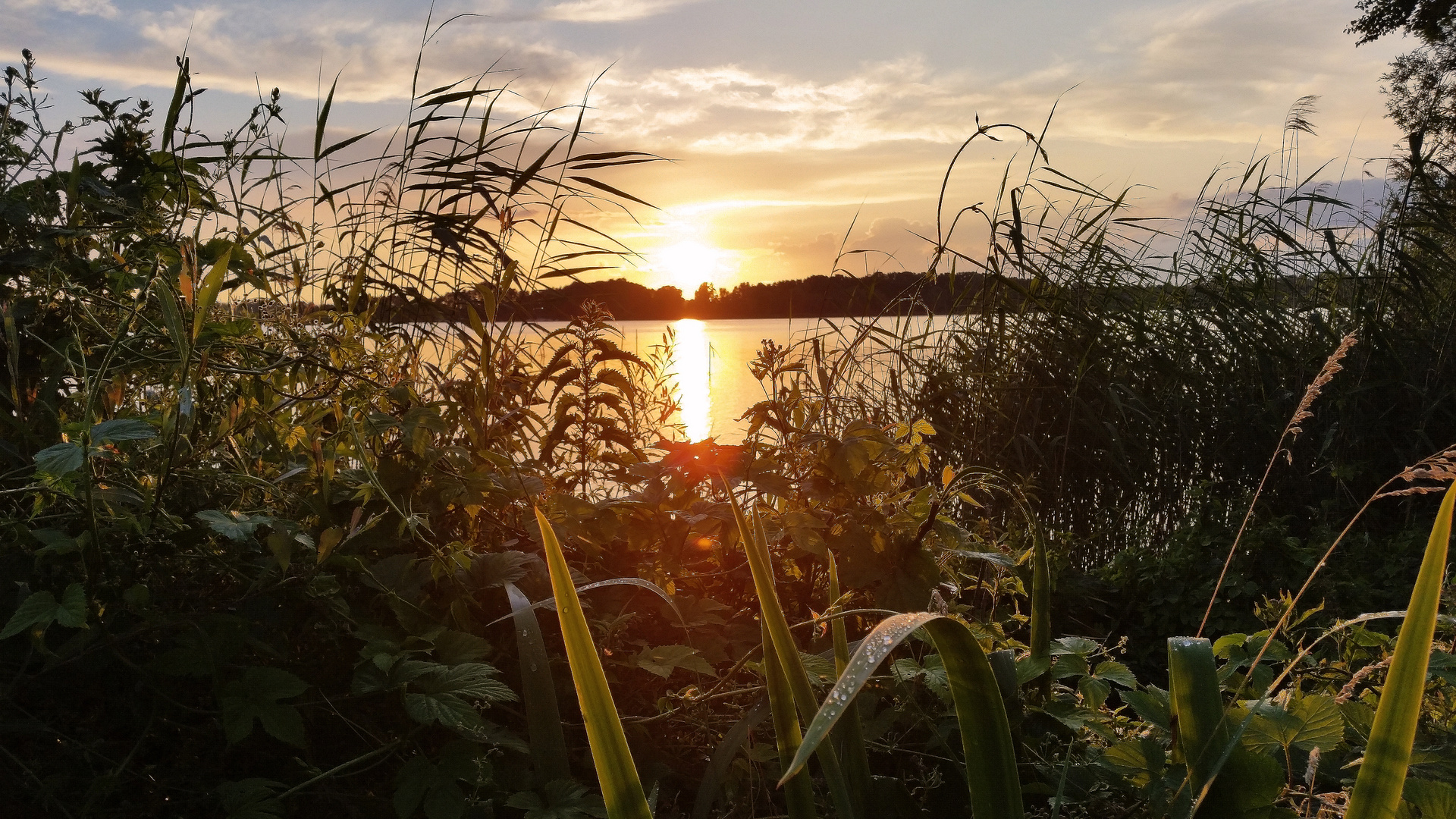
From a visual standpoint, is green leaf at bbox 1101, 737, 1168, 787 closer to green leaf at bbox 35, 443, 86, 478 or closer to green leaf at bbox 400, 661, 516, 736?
green leaf at bbox 400, 661, 516, 736

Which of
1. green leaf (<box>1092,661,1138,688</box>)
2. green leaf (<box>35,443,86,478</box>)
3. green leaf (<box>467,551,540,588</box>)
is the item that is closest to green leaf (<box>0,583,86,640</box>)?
green leaf (<box>35,443,86,478</box>)

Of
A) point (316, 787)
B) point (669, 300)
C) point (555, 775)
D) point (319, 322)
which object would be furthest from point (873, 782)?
point (669, 300)

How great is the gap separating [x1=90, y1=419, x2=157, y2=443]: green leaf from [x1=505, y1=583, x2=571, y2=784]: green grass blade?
48 centimetres

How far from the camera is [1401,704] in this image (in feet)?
2.96

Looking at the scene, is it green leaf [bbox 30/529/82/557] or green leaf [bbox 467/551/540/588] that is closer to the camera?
green leaf [bbox 30/529/82/557]

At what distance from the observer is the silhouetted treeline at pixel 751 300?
249cm

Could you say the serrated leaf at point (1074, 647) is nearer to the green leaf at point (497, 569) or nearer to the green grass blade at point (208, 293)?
the green leaf at point (497, 569)

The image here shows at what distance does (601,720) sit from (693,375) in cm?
209

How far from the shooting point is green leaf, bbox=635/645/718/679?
1.33m

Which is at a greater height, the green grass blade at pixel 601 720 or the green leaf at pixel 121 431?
the green leaf at pixel 121 431

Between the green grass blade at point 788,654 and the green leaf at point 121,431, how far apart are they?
66 cm

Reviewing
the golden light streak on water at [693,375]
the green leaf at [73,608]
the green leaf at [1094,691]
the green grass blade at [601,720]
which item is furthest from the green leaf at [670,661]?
the golden light streak on water at [693,375]

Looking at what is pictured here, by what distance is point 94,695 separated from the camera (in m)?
1.27

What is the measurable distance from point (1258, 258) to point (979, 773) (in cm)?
466
